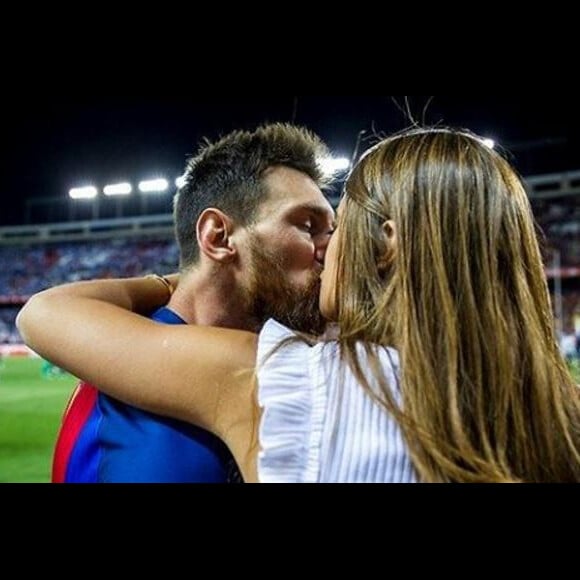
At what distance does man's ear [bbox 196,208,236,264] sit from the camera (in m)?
1.45

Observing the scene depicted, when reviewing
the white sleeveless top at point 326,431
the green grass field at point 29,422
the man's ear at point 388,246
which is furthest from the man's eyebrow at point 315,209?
the green grass field at point 29,422

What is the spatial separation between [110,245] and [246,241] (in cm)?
2136

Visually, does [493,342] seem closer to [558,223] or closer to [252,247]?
[252,247]

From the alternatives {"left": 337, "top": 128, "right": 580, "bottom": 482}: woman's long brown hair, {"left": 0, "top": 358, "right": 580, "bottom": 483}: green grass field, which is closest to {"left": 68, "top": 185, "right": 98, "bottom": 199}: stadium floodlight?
{"left": 0, "top": 358, "right": 580, "bottom": 483}: green grass field

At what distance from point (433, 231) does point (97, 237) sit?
22413mm

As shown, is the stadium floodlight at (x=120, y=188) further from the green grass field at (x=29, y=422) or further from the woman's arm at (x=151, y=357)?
the woman's arm at (x=151, y=357)

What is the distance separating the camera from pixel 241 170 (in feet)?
5.13

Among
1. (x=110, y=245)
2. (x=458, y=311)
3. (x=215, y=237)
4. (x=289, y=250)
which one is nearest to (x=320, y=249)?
(x=289, y=250)

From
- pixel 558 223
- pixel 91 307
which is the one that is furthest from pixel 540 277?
pixel 558 223

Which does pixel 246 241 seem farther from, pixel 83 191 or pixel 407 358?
pixel 83 191

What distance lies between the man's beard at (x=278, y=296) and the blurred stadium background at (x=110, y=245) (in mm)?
11681

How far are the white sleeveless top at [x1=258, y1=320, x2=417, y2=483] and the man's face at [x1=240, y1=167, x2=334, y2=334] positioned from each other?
1.79 feet

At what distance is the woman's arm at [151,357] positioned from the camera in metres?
0.97

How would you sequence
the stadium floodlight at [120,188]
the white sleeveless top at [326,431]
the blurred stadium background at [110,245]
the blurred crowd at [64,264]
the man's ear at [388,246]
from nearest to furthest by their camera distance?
1. the white sleeveless top at [326,431]
2. the man's ear at [388,246]
3. the stadium floodlight at [120,188]
4. the blurred stadium background at [110,245]
5. the blurred crowd at [64,264]
